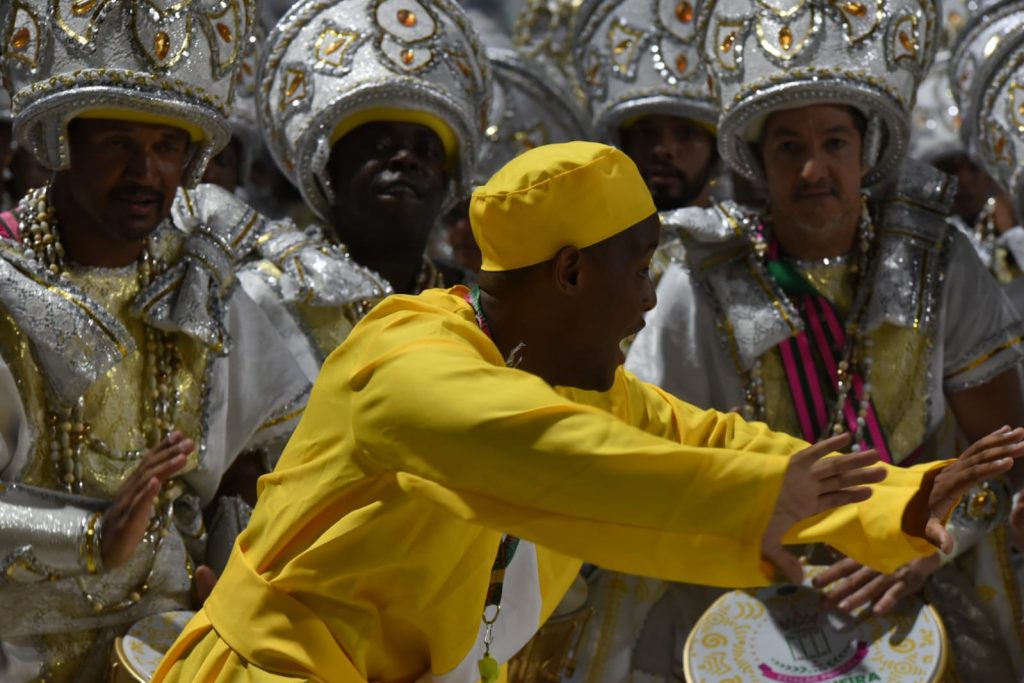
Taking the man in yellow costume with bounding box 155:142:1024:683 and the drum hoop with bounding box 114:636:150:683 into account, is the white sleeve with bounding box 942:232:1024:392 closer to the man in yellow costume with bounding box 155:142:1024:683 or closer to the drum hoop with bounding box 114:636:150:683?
the man in yellow costume with bounding box 155:142:1024:683

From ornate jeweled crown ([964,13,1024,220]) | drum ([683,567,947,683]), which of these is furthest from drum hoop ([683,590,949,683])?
ornate jeweled crown ([964,13,1024,220])

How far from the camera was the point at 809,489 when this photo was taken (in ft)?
8.21

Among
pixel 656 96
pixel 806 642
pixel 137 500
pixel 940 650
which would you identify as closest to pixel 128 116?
pixel 137 500

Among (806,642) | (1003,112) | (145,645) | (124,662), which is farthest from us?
(1003,112)

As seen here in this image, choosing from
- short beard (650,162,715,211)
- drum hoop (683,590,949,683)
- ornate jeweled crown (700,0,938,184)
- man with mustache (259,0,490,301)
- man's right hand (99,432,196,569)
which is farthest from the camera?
short beard (650,162,715,211)

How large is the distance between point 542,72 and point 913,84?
205 cm

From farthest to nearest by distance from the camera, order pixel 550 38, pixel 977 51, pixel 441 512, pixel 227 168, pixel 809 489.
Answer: pixel 550 38 < pixel 227 168 < pixel 977 51 < pixel 441 512 < pixel 809 489

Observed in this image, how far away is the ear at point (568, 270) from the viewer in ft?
9.66

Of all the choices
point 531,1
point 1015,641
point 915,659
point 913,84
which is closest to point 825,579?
point 915,659

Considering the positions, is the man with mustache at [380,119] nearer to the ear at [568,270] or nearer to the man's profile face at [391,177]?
the man's profile face at [391,177]

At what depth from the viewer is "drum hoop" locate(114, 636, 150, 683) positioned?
148 inches

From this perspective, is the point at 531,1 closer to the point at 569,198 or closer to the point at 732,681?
the point at 732,681

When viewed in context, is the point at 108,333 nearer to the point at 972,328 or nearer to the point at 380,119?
the point at 380,119

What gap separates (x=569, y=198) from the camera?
292 centimetres
